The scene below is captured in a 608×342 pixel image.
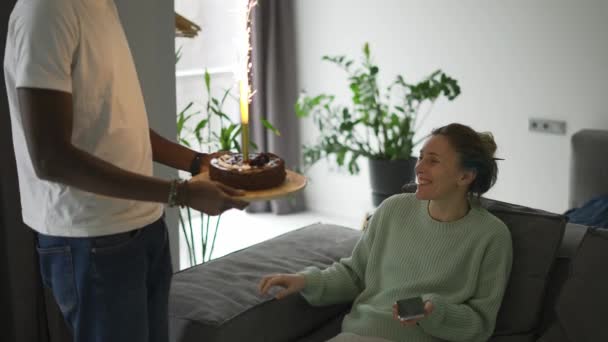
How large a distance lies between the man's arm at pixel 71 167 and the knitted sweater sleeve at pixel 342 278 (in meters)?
0.77

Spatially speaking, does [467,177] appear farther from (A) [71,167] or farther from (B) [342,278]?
(A) [71,167]

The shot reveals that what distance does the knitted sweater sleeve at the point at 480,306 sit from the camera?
77.0 inches

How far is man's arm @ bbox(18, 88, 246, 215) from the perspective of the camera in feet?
4.47

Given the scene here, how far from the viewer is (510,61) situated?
4.20 m

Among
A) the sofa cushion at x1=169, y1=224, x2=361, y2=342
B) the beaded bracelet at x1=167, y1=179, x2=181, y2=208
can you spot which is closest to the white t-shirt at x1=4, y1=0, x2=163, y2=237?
the beaded bracelet at x1=167, y1=179, x2=181, y2=208

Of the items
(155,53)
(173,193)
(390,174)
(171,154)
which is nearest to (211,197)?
(173,193)

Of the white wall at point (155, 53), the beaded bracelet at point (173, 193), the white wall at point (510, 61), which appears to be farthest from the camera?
the white wall at point (510, 61)

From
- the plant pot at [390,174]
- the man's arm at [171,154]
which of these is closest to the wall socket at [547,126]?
the plant pot at [390,174]

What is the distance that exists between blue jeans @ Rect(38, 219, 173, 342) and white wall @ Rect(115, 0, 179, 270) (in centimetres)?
111

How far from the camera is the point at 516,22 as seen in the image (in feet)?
13.6

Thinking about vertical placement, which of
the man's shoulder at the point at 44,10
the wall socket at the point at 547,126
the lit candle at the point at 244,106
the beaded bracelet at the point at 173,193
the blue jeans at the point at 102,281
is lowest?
the wall socket at the point at 547,126

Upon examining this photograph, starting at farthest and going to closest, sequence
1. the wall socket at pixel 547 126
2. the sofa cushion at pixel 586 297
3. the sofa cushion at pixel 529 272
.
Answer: the wall socket at pixel 547 126
the sofa cushion at pixel 529 272
the sofa cushion at pixel 586 297

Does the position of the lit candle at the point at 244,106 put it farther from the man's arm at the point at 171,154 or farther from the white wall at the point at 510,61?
the white wall at the point at 510,61

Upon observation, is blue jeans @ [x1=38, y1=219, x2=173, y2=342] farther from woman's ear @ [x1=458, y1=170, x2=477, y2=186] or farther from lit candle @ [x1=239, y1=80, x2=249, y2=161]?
woman's ear @ [x1=458, y1=170, x2=477, y2=186]
